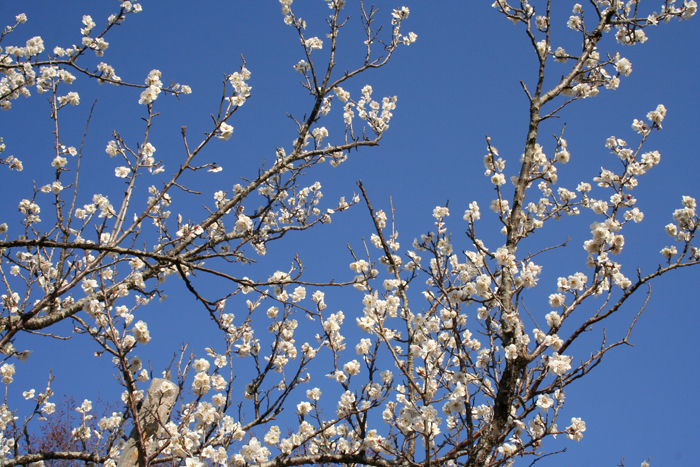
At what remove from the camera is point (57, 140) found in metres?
3.93

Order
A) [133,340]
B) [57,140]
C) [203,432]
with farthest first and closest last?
[57,140] → [133,340] → [203,432]

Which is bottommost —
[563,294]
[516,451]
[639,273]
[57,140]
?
[516,451]

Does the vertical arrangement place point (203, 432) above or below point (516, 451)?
above

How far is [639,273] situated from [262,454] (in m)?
3.28

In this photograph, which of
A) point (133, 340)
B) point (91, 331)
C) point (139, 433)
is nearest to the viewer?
point (139, 433)

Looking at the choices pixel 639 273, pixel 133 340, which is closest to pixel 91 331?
pixel 133 340

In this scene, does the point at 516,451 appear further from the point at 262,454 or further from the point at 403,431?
the point at 262,454

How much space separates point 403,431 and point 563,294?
1620 millimetres


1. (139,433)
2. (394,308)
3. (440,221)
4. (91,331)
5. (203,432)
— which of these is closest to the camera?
(139,433)

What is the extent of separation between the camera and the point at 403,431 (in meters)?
3.23

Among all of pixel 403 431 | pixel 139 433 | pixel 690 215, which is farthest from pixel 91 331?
pixel 690 215

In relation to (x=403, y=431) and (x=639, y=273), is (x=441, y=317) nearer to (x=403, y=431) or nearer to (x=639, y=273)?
(x=403, y=431)

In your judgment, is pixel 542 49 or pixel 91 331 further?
pixel 542 49

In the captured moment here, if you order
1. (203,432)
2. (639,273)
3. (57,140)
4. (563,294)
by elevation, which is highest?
(57,140)
